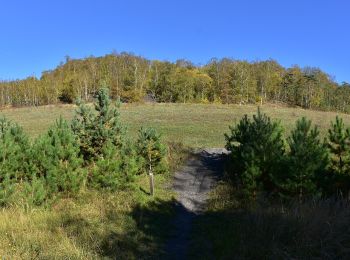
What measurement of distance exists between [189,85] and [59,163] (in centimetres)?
7963

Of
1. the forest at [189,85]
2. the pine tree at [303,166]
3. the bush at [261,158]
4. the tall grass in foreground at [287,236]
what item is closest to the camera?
the tall grass in foreground at [287,236]

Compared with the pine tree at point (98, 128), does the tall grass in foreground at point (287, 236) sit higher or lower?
lower

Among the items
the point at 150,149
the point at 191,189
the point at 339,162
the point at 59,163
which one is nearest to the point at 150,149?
the point at 150,149

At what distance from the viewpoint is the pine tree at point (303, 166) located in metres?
14.5

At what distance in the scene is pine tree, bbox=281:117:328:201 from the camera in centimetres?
1454

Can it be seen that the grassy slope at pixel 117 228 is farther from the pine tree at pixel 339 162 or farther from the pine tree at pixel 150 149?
the pine tree at pixel 339 162

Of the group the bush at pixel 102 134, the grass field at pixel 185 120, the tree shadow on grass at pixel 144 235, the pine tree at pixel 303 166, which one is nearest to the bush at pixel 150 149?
the bush at pixel 102 134

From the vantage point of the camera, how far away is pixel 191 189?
19.7 metres

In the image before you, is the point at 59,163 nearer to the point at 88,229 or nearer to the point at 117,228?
the point at 117,228

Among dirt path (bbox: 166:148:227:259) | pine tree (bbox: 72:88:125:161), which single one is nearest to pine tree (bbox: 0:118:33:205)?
pine tree (bbox: 72:88:125:161)

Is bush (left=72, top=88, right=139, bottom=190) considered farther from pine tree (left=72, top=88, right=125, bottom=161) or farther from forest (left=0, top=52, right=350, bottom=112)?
forest (left=0, top=52, right=350, bottom=112)

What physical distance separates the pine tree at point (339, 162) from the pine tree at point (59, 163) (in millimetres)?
8691

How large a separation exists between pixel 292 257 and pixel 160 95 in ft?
310

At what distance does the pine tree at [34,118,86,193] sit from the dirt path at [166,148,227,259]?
12.7ft
